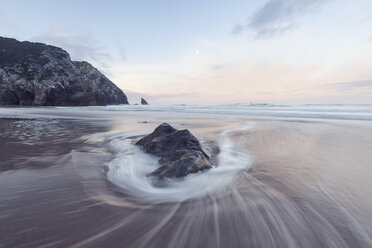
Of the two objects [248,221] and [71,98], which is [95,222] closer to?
[248,221]

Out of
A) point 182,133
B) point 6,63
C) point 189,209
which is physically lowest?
A: point 189,209

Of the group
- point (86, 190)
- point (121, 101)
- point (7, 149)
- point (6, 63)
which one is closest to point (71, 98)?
point (6, 63)

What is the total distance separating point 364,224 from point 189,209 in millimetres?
1544

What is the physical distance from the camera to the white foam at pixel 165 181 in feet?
6.93

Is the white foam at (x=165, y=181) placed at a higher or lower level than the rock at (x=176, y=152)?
lower

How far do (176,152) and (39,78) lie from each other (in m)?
52.4

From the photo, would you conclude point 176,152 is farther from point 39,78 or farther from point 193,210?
point 39,78

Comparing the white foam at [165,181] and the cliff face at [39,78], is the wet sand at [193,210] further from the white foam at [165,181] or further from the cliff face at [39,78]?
the cliff face at [39,78]

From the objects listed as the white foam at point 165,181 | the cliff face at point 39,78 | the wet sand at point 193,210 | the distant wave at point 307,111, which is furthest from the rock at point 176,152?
the cliff face at point 39,78

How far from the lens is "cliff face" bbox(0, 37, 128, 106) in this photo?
38.8 metres

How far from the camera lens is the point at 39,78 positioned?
41.4 metres

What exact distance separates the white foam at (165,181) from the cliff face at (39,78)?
1910 inches

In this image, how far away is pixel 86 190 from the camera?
7.04 ft

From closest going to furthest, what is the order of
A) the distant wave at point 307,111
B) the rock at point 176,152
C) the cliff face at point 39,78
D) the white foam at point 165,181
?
the white foam at point 165,181 < the rock at point 176,152 < the distant wave at point 307,111 < the cliff face at point 39,78
